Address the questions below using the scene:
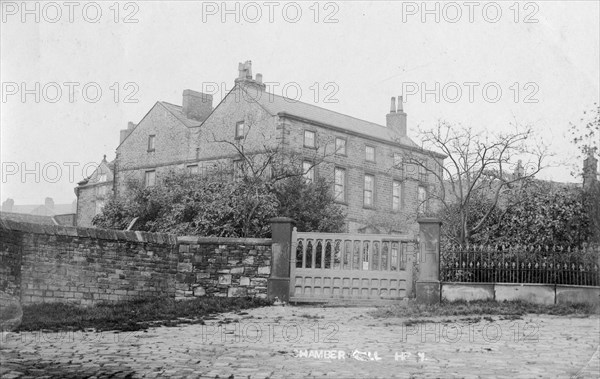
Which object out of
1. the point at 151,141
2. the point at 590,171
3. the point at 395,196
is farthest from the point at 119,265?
the point at 395,196

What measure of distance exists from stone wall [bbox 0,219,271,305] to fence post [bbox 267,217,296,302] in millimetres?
164

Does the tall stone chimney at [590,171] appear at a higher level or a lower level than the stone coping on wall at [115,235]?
higher

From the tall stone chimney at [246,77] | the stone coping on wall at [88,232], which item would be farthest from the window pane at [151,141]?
the stone coping on wall at [88,232]

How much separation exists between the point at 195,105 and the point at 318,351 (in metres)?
32.5

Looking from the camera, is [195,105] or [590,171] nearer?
[590,171]

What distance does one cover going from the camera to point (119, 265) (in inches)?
588

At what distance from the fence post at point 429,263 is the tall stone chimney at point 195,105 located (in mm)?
25304

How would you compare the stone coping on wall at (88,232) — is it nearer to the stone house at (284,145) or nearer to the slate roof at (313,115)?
the stone house at (284,145)

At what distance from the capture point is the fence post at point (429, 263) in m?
15.7

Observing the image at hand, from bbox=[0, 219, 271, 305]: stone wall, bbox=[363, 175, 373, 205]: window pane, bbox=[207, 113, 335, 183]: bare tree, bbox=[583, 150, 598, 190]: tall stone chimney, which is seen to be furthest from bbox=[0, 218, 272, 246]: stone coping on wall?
bbox=[363, 175, 373, 205]: window pane

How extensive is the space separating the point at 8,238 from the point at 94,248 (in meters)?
2.35

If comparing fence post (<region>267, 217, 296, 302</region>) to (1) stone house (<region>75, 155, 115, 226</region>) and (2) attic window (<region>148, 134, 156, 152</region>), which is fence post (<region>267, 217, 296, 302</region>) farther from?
(1) stone house (<region>75, 155, 115, 226</region>)

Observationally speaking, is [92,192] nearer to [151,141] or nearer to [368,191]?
[151,141]

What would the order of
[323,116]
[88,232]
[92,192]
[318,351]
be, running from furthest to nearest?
[92,192]
[323,116]
[88,232]
[318,351]
